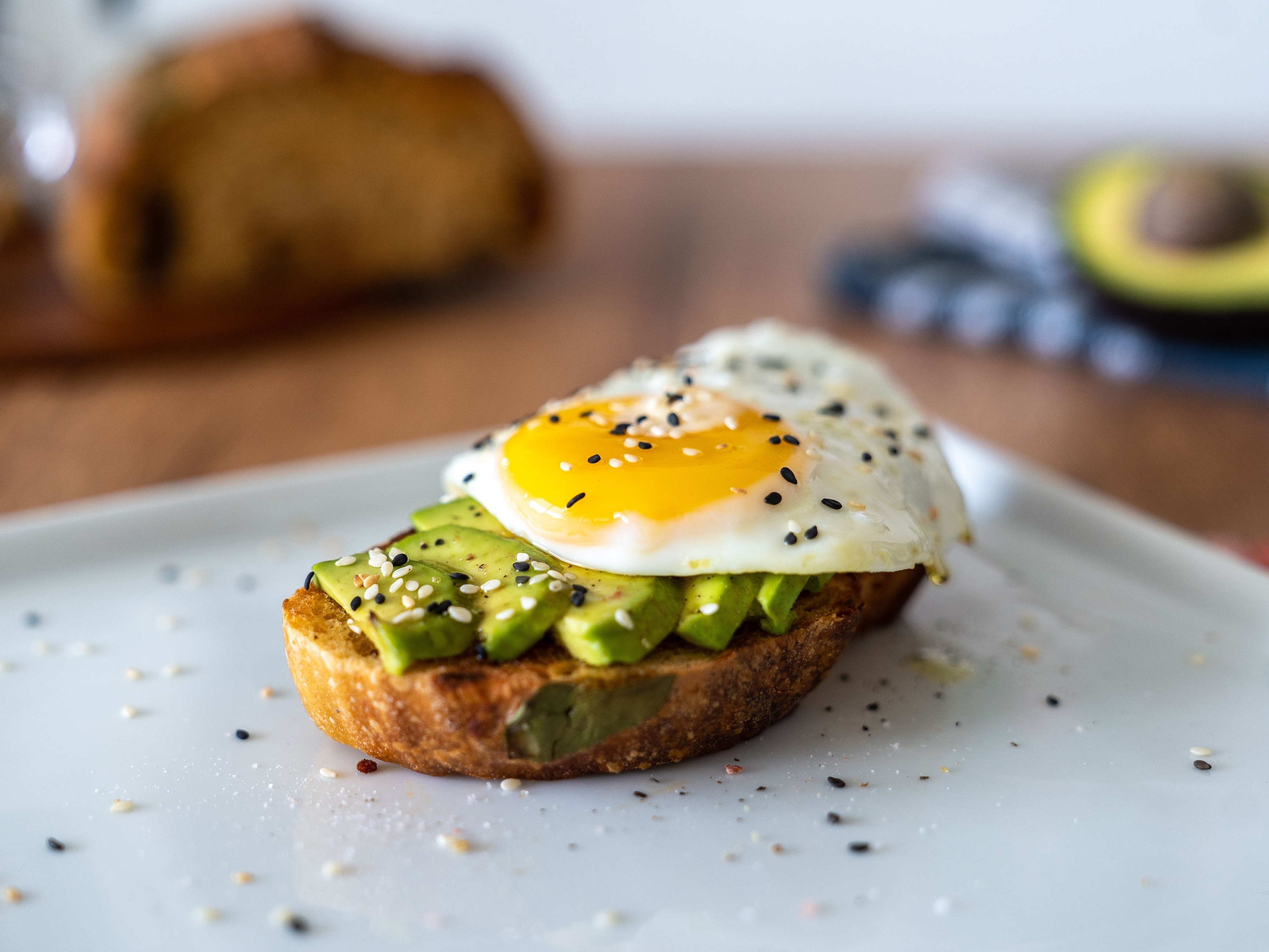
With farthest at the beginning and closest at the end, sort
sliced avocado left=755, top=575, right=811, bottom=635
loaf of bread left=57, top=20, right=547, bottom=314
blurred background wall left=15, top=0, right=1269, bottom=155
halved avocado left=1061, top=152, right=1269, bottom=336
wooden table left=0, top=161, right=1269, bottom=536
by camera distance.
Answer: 1. blurred background wall left=15, top=0, right=1269, bottom=155
2. loaf of bread left=57, top=20, right=547, bottom=314
3. halved avocado left=1061, top=152, right=1269, bottom=336
4. wooden table left=0, top=161, right=1269, bottom=536
5. sliced avocado left=755, top=575, right=811, bottom=635

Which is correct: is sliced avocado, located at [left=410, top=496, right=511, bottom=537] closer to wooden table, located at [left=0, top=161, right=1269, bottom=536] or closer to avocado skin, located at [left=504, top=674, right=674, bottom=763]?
avocado skin, located at [left=504, top=674, right=674, bottom=763]

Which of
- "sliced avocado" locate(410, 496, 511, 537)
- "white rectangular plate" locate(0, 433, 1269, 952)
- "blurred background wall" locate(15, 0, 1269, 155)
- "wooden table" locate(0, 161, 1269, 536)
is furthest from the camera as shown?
"blurred background wall" locate(15, 0, 1269, 155)

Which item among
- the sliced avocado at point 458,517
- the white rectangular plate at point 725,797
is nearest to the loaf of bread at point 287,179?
the white rectangular plate at point 725,797

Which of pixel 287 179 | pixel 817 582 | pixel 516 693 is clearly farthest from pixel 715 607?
pixel 287 179

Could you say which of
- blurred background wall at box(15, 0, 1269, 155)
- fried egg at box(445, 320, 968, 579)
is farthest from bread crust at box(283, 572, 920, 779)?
blurred background wall at box(15, 0, 1269, 155)

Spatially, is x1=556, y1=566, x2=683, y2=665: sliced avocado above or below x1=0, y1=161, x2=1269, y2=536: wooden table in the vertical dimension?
above

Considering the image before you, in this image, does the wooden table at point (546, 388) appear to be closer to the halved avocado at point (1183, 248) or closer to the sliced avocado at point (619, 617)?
the halved avocado at point (1183, 248)

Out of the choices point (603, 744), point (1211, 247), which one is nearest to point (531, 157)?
point (1211, 247)

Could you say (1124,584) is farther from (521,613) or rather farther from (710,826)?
(521,613)

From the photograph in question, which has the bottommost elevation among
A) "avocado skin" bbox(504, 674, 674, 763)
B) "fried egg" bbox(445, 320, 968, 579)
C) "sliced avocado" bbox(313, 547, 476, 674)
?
"avocado skin" bbox(504, 674, 674, 763)
